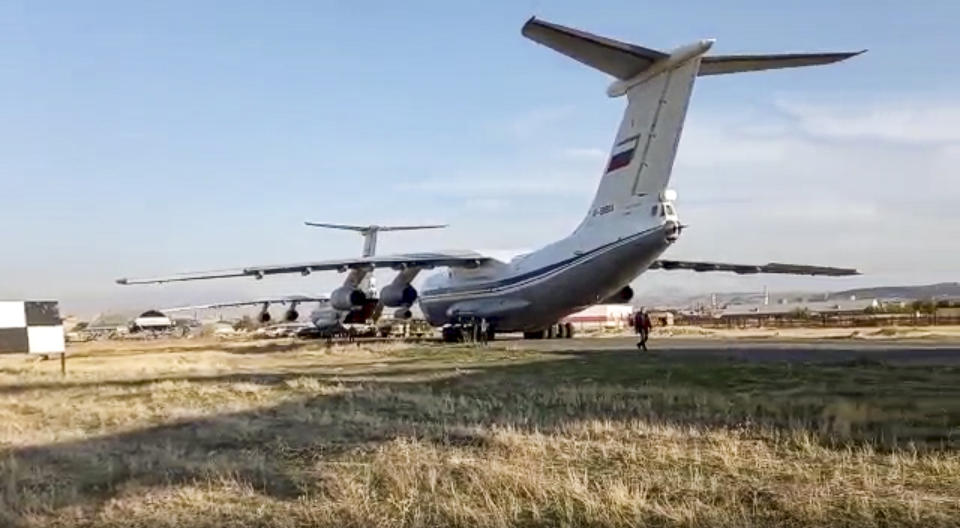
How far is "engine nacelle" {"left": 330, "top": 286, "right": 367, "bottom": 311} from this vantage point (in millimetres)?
43812

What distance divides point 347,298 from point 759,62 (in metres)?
22.8

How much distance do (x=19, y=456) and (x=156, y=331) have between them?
10636cm

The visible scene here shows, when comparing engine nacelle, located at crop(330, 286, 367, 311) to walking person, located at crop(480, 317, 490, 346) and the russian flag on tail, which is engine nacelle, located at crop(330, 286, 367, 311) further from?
the russian flag on tail

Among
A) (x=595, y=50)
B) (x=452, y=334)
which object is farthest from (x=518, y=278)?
(x=595, y=50)

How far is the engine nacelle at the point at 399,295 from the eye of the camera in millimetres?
42625

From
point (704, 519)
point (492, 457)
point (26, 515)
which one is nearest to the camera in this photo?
point (704, 519)

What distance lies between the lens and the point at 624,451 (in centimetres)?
859

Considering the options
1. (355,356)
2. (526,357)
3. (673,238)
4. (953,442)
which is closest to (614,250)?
(673,238)

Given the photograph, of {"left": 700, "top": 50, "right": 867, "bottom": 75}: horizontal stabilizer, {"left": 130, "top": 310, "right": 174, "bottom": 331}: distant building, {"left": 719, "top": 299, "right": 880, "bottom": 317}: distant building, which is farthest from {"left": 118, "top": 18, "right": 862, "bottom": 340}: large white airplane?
{"left": 130, "top": 310, "right": 174, "bottom": 331}: distant building

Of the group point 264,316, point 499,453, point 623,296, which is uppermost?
point 623,296

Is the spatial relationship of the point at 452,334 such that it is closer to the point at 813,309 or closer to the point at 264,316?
the point at 264,316

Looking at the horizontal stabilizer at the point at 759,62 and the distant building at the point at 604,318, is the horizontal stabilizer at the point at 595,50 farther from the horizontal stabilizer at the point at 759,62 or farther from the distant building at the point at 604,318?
the distant building at the point at 604,318

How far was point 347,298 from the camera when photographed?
44219mm

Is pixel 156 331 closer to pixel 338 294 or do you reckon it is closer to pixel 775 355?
pixel 338 294
